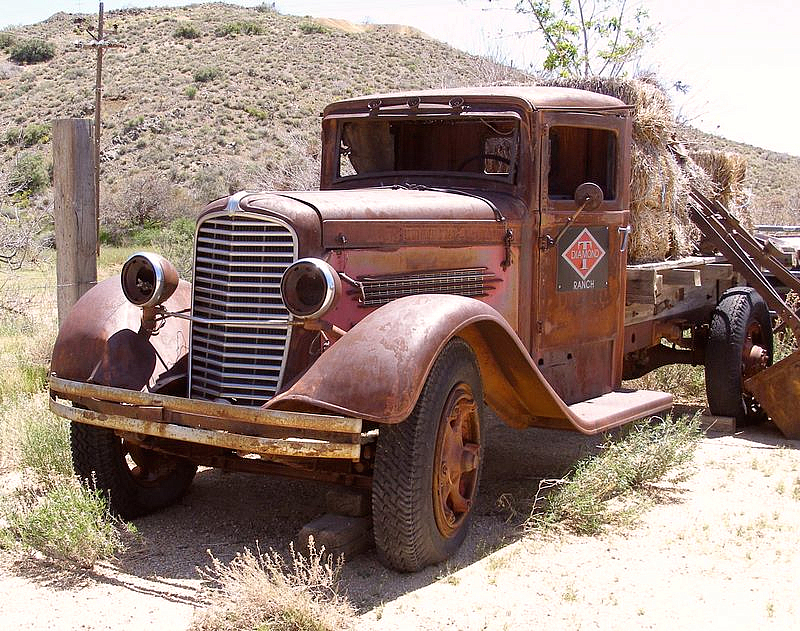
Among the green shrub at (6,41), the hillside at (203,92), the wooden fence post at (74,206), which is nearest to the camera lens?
the wooden fence post at (74,206)

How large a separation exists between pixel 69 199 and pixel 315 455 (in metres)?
3.54

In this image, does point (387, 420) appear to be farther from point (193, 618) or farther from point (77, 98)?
point (77, 98)

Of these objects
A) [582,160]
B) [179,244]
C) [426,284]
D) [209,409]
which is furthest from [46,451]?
[179,244]

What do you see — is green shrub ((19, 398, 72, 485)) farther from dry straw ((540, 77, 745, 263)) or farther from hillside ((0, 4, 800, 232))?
hillside ((0, 4, 800, 232))

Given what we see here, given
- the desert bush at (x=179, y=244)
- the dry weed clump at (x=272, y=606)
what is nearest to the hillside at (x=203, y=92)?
the desert bush at (x=179, y=244)

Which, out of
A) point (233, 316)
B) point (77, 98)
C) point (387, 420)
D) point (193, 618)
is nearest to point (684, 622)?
point (387, 420)

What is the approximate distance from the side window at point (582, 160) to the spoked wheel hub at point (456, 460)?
1714 millimetres

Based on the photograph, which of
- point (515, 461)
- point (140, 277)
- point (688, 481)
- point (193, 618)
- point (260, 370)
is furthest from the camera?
point (515, 461)

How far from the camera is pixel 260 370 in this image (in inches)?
173

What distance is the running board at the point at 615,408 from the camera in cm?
523

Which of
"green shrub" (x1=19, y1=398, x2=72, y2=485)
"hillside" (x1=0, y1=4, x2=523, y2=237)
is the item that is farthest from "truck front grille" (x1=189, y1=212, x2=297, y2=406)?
A: "hillside" (x1=0, y1=4, x2=523, y2=237)

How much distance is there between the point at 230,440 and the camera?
13.2ft

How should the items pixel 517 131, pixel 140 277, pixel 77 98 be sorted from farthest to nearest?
1. pixel 77 98
2. pixel 517 131
3. pixel 140 277

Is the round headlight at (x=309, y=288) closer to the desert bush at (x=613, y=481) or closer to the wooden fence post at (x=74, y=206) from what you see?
the desert bush at (x=613, y=481)
